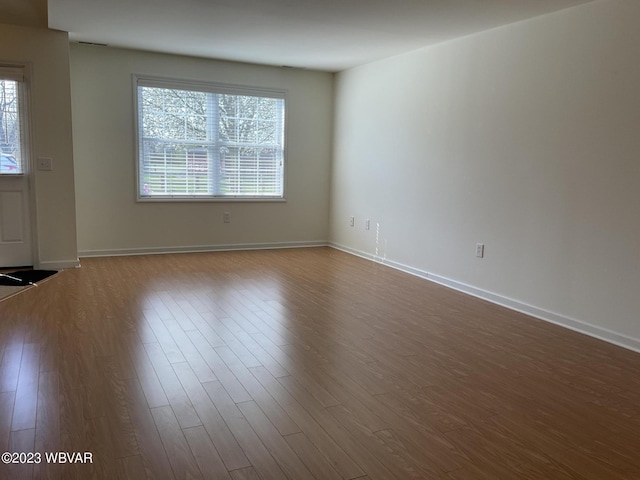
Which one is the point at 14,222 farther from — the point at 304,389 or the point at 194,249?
the point at 304,389

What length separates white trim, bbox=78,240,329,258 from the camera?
576cm

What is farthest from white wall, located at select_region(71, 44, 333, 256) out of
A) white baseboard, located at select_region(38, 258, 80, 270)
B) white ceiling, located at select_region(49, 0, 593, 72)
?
white baseboard, located at select_region(38, 258, 80, 270)

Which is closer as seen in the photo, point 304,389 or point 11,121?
point 304,389

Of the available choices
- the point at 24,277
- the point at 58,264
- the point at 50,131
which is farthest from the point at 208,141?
the point at 24,277

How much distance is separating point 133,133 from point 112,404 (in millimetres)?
4180

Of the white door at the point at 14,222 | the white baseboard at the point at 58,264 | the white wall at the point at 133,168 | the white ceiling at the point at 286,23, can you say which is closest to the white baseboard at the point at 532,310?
the white wall at the point at 133,168

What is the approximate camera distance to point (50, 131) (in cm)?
488

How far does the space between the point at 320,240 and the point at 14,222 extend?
Answer: 3753mm

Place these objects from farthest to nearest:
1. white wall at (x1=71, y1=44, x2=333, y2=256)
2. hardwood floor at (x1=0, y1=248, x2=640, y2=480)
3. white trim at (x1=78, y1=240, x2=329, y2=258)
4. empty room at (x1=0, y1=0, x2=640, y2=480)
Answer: white trim at (x1=78, y1=240, x2=329, y2=258) → white wall at (x1=71, y1=44, x2=333, y2=256) → empty room at (x1=0, y1=0, x2=640, y2=480) → hardwood floor at (x1=0, y1=248, x2=640, y2=480)

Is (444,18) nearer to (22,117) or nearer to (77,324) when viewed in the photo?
(77,324)

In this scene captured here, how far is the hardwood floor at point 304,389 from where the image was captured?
1.91 metres

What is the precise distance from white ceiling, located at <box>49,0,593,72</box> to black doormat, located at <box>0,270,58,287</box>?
2358 millimetres

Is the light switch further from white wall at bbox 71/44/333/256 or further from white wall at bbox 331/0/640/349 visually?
white wall at bbox 331/0/640/349

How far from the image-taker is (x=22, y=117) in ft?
16.0
